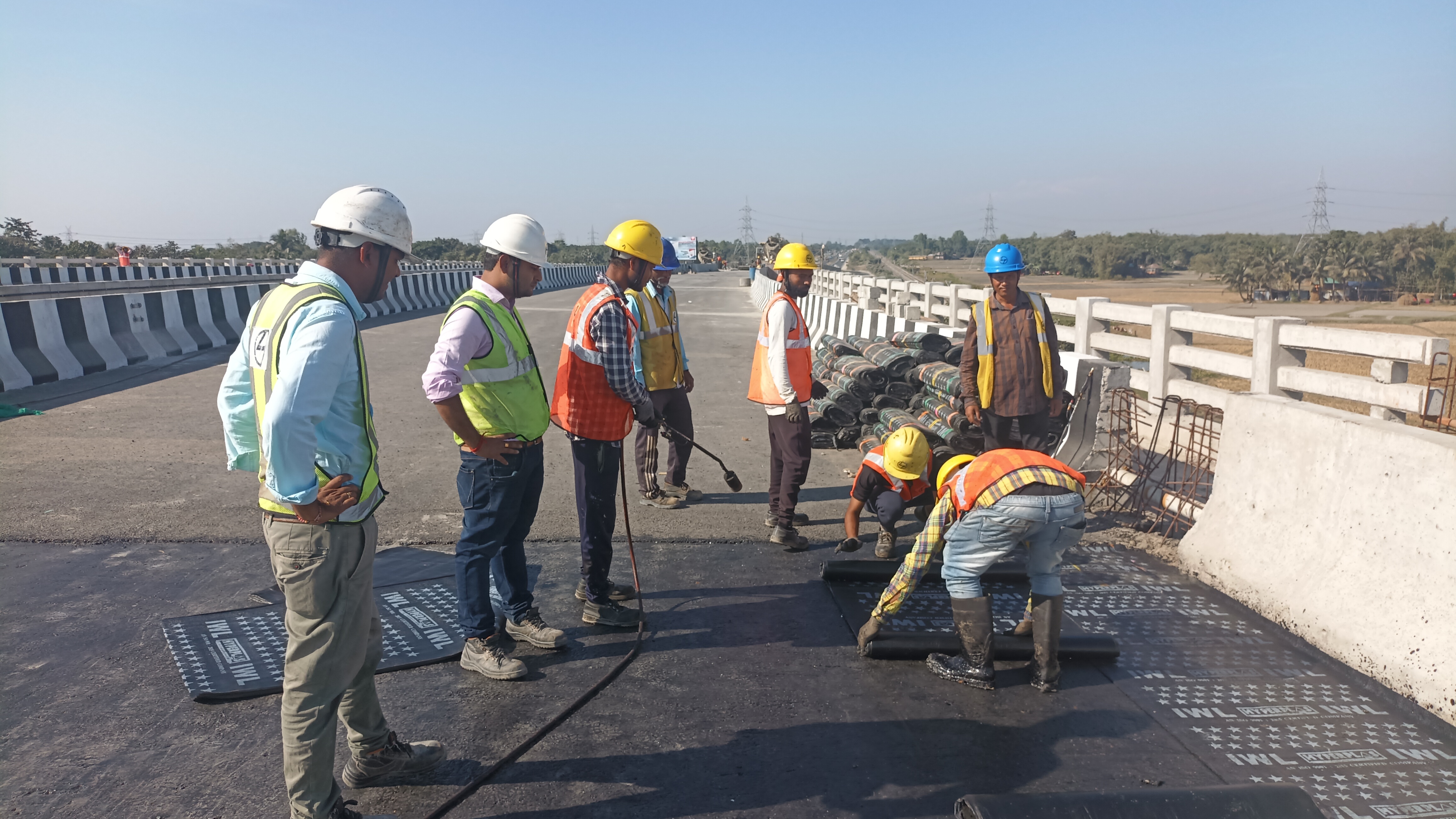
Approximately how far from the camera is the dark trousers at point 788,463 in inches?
238

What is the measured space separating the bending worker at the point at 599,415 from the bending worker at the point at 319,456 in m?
1.62

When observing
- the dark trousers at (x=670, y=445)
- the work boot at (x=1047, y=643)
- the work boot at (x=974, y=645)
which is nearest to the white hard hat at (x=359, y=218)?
the work boot at (x=974, y=645)

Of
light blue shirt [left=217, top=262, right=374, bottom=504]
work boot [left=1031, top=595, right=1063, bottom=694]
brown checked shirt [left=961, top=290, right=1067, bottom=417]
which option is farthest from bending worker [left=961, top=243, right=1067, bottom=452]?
light blue shirt [left=217, top=262, right=374, bottom=504]

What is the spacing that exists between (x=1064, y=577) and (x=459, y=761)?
3.76m

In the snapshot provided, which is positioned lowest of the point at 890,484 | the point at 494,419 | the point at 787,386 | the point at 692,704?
the point at 692,704

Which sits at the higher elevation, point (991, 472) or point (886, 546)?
point (991, 472)

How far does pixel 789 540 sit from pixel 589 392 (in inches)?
80.0

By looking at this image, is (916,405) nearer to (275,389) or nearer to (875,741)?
(875,741)

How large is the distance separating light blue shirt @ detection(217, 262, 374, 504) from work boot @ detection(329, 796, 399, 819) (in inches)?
40.5

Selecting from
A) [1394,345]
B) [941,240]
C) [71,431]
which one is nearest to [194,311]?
[71,431]

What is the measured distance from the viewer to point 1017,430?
6.27 m

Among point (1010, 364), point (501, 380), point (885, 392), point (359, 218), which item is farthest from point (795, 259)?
point (359, 218)

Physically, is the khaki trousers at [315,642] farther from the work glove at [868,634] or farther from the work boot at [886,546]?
the work boot at [886,546]

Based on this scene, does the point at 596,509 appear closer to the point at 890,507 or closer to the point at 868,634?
the point at 868,634
